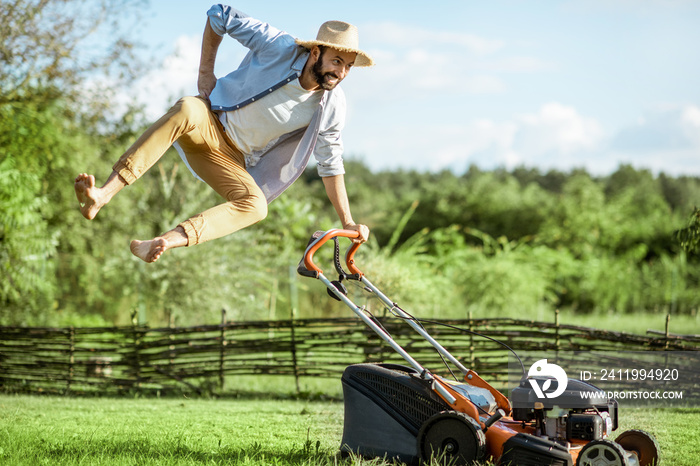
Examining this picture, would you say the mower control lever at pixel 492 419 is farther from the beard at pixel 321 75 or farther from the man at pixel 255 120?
the beard at pixel 321 75

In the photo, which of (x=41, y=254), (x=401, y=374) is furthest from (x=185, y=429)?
(x=41, y=254)

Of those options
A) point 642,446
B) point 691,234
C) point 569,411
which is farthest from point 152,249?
point 691,234

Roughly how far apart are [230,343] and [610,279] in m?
10.4

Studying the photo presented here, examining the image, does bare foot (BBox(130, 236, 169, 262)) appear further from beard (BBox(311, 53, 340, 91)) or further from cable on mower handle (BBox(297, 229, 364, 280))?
beard (BBox(311, 53, 340, 91))

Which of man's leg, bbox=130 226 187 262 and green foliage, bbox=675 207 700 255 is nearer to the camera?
man's leg, bbox=130 226 187 262

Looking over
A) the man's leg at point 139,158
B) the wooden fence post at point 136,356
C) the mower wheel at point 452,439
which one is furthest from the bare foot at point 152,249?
the wooden fence post at point 136,356

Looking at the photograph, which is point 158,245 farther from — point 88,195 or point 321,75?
point 321,75

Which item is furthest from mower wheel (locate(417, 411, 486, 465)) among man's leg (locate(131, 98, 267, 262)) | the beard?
→ the beard

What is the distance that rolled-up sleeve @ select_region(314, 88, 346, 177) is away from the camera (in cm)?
363

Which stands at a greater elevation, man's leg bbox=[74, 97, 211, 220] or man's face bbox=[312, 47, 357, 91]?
man's face bbox=[312, 47, 357, 91]

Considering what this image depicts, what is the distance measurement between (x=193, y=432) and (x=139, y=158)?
7.00 feet

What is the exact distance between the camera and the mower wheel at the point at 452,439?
10.0 ft

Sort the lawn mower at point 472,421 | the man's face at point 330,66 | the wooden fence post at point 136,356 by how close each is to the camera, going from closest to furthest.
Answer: the lawn mower at point 472,421
the man's face at point 330,66
the wooden fence post at point 136,356

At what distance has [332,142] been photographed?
3.67 m
